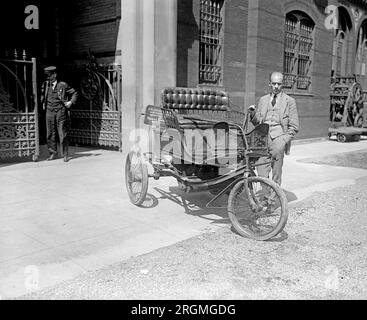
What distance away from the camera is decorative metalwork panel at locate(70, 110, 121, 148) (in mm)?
11602

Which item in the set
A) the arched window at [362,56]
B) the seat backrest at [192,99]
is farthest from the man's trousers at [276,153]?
the arched window at [362,56]

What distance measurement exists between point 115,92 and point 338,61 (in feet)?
46.1

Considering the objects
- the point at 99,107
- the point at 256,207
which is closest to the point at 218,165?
the point at 256,207

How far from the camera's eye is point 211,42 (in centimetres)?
1248

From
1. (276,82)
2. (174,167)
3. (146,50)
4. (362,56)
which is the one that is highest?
(362,56)

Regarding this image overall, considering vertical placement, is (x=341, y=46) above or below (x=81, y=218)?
above

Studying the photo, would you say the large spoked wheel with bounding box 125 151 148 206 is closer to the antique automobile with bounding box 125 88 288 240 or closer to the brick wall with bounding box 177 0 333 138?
the antique automobile with bounding box 125 88 288 240

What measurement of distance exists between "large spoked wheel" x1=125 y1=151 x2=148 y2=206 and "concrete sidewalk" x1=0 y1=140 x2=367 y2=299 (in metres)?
0.17

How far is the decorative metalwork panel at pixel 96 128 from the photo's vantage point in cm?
1160

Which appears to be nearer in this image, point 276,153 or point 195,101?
point 276,153

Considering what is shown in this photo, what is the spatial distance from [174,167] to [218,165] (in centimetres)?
79

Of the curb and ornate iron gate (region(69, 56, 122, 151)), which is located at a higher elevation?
ornate iron gate (region(69, 56, 122, 151))

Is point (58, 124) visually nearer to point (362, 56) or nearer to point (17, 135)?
point (17, 135)

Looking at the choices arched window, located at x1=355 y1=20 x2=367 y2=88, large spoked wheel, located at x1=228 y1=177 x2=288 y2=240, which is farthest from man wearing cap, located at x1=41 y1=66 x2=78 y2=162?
arched window, located at x1=355 y1=20 x2=367 y2=88
